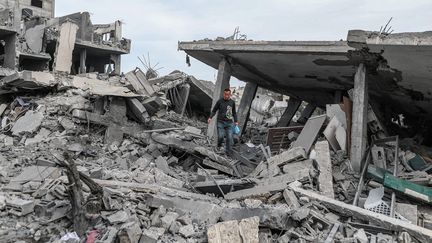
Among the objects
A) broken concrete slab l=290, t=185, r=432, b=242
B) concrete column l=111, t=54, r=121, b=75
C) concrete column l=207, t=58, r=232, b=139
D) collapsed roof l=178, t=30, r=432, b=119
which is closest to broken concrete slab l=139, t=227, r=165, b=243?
broken concrete slab l=290, t=185, r=432, b=242

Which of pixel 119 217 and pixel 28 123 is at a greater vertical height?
pixel 119 217

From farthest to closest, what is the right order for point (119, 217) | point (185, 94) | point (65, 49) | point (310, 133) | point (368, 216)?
point (65, 49)
point (185, 94)
point (310, 133)
point (368, 216)
point (119, 217)

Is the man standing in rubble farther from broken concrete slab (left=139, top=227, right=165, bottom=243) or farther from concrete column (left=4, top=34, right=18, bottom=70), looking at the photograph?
concrete column (left=4, top=34, right=18, bottom=70)

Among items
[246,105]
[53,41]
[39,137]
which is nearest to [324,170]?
A: [246,105]

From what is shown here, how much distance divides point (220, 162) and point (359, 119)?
9.64 ft

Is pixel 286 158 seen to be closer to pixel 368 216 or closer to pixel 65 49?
pixel 368 216

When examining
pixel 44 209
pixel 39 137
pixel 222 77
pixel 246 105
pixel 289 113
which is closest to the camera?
pixel 44 209

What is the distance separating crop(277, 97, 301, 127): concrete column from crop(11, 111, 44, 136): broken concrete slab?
7856 millimetres

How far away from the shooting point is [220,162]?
8195 millimetres

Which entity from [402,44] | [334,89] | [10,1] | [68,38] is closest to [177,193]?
[402,44]

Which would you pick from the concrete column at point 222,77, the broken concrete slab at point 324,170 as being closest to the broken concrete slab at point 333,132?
the broken concrete slab at point 324,170

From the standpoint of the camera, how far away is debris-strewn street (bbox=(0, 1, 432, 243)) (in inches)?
209

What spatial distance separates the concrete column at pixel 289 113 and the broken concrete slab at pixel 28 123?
25.8 ft

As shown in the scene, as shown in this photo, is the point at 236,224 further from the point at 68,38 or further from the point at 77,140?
the point at 68,38
